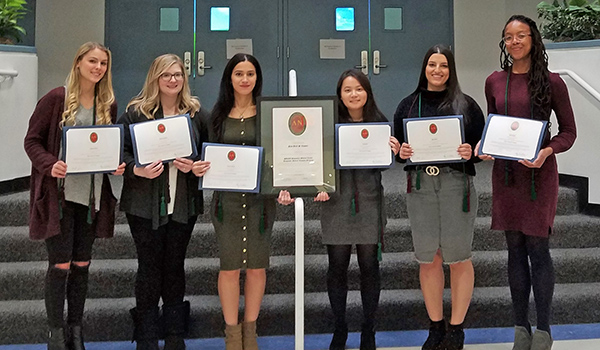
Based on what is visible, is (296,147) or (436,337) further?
(436,337)

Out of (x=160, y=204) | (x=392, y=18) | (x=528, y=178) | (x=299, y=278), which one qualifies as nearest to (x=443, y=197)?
(x=528, y=178)

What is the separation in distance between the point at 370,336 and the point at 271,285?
844 millimetres

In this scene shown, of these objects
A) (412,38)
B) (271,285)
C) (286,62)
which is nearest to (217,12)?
(286,62)

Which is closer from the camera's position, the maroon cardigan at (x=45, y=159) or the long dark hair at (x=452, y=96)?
the maroon cardigan at (x=45, y=159)

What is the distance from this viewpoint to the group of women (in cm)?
225

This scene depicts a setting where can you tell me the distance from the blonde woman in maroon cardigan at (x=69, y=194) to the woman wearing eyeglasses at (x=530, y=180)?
1.87m

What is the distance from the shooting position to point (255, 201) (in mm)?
2324

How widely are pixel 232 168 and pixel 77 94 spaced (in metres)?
0.82

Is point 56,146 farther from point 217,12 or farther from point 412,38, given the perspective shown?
point 412,38

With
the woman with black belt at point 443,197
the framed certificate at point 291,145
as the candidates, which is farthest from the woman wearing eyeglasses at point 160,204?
the woman with black belt at point 443,197

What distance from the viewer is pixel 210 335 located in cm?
281

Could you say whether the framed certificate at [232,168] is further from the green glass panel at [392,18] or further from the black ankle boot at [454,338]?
the green glass panel at [392,18]

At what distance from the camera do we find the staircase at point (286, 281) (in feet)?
9.17

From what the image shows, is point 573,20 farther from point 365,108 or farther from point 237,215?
point 237,215
